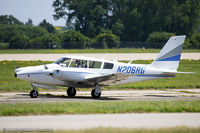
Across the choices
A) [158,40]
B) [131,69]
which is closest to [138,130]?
[131,69]

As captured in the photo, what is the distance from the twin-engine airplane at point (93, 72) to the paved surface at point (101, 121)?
6.38 metres

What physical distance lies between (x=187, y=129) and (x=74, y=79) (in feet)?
33.2

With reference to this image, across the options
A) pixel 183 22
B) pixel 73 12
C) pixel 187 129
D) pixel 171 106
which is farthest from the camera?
pixel 73 12

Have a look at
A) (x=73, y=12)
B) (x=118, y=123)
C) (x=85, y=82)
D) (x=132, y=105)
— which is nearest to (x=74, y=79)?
(x=85, y=82)

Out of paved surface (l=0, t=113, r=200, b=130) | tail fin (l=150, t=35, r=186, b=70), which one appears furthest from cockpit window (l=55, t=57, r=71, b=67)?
paved surface (l=0, t=113, r=200, b=130)

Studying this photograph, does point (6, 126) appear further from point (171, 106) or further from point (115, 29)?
point (115, 29)

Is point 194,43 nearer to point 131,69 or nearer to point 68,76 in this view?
point 131,69

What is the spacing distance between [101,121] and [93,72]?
849cm

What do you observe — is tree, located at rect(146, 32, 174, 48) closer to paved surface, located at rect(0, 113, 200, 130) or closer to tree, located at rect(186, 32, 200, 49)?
tree, located at rect(186, 32, 200, 49)

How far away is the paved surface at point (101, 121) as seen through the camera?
39.4 feet

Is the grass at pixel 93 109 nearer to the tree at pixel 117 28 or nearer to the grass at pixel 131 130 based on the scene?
the grass at pixel 131 130

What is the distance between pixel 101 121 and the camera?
1288 centimetres

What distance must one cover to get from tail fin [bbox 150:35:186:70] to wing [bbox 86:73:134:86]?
8.25 feet

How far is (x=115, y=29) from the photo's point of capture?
3952 inches
